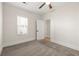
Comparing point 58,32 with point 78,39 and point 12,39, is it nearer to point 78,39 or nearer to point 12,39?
point 78,39

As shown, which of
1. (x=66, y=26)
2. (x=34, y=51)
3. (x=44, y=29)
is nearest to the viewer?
(x=34, y=51)

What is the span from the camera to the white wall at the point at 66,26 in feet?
7.93

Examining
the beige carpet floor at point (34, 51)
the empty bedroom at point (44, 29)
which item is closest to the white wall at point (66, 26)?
the empty bedroom at point (44, 29)

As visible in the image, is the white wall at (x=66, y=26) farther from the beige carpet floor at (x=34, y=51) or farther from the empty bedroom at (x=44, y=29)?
the beige carpet floor at (x=34, y=51)

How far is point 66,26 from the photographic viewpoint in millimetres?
2840

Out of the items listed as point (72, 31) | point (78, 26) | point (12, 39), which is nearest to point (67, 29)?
point (72, 31)

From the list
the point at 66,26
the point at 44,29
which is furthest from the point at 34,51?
the point at 66,26

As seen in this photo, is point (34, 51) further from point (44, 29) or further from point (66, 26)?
point (66, 26)

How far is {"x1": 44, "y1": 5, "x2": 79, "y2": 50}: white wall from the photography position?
7.93ft

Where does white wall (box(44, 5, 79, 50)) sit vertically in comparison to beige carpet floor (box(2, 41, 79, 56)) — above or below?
above

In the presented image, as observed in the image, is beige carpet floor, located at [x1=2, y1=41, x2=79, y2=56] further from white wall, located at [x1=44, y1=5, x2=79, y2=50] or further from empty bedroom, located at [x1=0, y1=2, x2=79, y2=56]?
white wall, located at [x1=44, y1=5, x2=79, y2=50]

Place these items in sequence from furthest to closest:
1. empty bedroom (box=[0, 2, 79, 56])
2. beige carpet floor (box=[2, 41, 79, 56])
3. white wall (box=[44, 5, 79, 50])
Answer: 1. white wall (box=[44, 5, 79, 50])
2. empty bedroom (box=[0, 2, 79, 56])
3. beige carpet floor (box=[2, 41, 79, 56])

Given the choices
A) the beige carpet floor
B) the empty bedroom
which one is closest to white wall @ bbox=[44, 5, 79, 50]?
the empty bedroom

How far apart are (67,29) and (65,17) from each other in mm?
559
